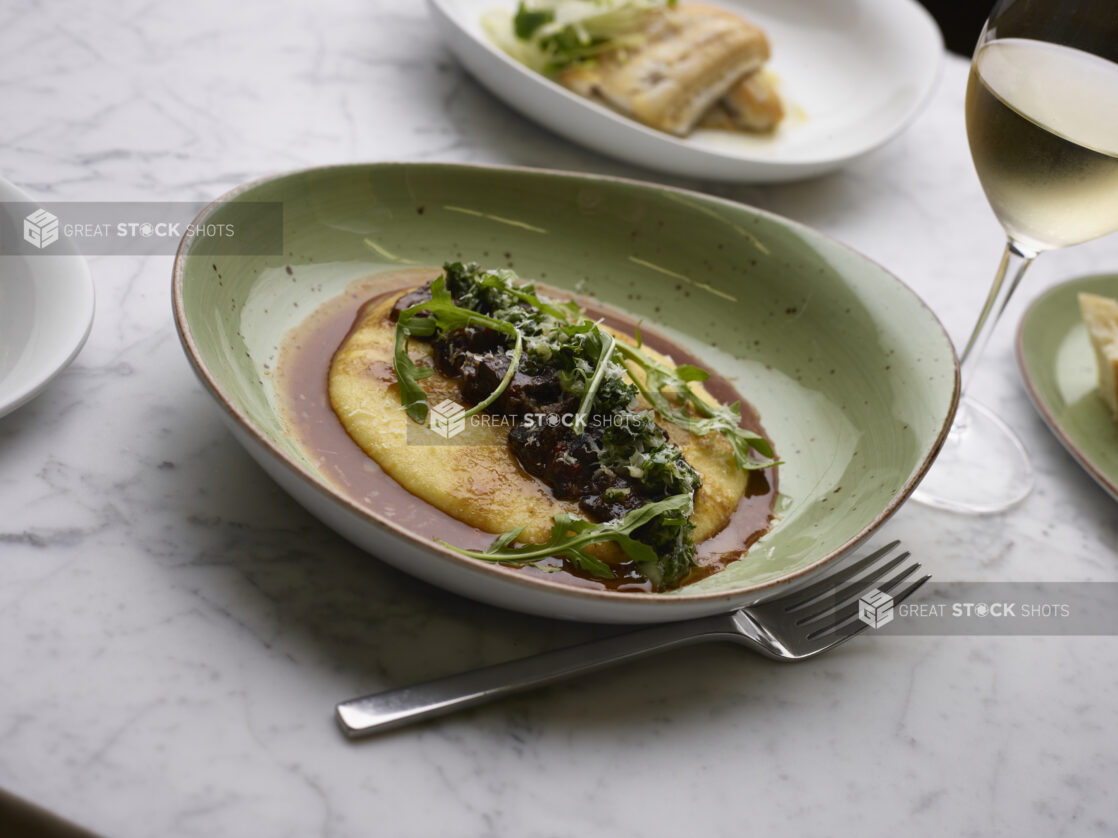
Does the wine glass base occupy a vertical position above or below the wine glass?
below

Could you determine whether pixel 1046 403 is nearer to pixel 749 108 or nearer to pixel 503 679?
pixel 749 108

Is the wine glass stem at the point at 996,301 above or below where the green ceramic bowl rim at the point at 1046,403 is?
above

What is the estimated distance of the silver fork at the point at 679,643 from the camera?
4.81 feet

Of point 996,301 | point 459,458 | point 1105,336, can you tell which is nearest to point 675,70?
point 996,301

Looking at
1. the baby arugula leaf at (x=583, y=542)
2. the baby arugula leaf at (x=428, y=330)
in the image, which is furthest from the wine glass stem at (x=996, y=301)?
the baby arugula leaf at (x=428, y=330)

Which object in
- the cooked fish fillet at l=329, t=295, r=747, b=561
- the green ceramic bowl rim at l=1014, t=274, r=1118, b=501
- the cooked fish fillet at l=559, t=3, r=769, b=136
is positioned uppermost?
the cooked fish fillet at l=559, t=3, r=769, b=136

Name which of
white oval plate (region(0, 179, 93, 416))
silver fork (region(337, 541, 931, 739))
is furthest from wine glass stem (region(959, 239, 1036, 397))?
white oval plate (region(0, 179, 93, 416))

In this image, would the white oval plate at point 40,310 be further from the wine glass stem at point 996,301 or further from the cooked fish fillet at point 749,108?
the cooked fish fillet at point 749,108

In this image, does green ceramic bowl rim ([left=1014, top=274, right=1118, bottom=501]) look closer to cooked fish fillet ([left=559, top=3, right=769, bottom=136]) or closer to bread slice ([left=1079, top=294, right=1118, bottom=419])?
bread slice ([left=1079, top=294, right=1118, bottom=419])

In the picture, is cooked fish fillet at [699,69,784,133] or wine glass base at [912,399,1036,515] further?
cooked fish fillet at [699,69,784,133]

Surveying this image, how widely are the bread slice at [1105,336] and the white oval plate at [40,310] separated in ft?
7.91

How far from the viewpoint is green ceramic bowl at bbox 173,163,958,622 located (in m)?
1.80

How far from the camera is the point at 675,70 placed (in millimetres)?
3186

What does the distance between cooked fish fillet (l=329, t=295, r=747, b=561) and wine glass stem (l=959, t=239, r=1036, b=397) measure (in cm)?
63
